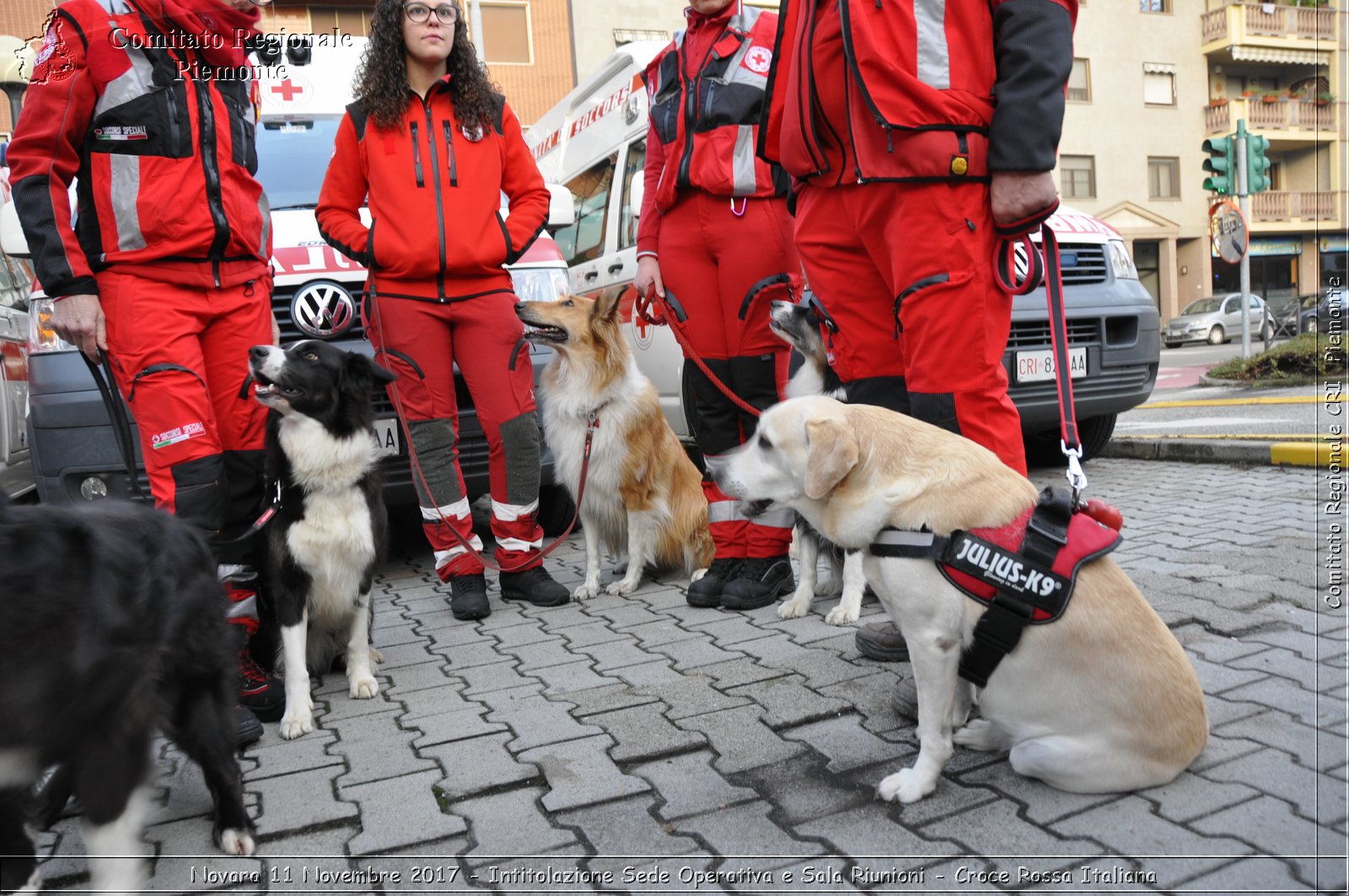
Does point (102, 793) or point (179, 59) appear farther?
point (179, 59)

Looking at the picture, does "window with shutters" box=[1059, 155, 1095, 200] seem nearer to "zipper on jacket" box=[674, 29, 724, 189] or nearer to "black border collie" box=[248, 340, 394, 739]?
"zipper on jacket" box=[674, 29, 724, 189]

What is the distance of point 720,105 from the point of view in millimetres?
3881

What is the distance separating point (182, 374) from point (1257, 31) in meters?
42.5

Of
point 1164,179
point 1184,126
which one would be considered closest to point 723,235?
point 1164,179

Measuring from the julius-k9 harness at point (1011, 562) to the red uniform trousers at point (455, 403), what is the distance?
2.46 meters

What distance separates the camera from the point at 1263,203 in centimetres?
3497

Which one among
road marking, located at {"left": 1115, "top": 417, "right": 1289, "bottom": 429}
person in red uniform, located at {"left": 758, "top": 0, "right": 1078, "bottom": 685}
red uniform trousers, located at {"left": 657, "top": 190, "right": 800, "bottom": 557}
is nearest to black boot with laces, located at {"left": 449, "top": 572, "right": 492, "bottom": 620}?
red uniform trousers, located at {"left": 657, "top": 190, "right": 800, "bottom": 557}

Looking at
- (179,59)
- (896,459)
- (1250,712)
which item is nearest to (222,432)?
(179,59)

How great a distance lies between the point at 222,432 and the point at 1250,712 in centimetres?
331

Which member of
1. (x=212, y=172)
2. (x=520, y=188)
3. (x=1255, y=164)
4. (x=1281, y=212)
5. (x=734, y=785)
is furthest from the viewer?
(x=1281, y=212)

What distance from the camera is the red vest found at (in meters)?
3.87

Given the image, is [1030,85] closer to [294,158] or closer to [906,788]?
[906,788]

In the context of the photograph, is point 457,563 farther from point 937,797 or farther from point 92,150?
point 937,797

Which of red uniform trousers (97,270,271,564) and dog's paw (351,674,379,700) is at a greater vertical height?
red uniform trousers (97,270,271,564)
